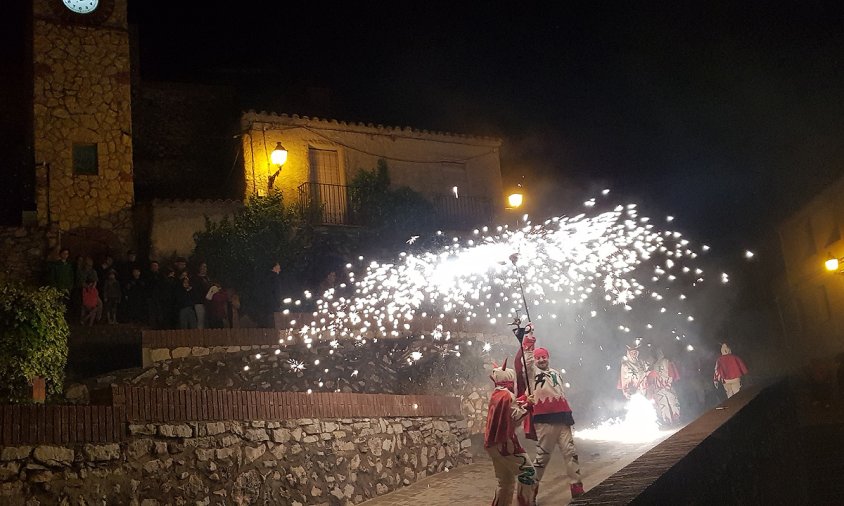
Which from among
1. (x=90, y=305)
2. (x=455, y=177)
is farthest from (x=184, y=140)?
(x=90, y=305)

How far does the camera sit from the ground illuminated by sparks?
1495cm

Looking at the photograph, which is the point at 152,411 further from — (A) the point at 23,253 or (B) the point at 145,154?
(B) the point at 145,154

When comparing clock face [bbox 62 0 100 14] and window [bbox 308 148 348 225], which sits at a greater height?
clock face [bbox 62 0 100 14]

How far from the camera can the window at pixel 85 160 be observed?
20.0m

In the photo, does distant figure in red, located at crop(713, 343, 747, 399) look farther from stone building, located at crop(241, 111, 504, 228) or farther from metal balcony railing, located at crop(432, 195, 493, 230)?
stone building, located at crop(241, 111, 504, 228)

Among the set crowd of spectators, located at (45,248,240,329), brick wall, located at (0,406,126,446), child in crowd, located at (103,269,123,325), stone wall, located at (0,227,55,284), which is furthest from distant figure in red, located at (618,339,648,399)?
stone wall, located at (0,227,55,284)

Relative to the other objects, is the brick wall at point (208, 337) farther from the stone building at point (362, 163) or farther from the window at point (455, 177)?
the window at point (455, 177)

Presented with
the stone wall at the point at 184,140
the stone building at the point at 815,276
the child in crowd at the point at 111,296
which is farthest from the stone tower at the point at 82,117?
the stone building at the point at 815,276

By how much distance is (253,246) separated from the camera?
65.6ft

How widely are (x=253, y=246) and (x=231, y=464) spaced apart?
37.3 ft

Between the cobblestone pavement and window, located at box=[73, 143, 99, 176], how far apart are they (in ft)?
41.6

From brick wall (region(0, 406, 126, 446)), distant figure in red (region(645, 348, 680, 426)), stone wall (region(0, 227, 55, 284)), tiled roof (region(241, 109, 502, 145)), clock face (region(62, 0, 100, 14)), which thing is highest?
clock face (region(62, 0, 100, 14))

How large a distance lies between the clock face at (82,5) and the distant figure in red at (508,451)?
1673cm

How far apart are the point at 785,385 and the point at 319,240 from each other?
1225 centimetres
